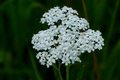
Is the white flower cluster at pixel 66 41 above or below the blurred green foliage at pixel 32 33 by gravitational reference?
below

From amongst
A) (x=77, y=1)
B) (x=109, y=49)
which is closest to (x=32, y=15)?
(x=77, y=1)

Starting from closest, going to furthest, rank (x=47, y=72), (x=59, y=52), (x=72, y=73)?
1. (x=59, y=52)
2. (x=72, y=73)
3. (x=47, y=72)

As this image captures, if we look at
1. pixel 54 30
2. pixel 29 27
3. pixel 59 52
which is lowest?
pixel 59 52

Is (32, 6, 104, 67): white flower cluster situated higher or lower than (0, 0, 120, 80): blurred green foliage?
lower

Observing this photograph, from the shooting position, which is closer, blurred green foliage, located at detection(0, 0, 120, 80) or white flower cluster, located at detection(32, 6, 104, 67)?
white flower cluster, located at detection(32, 6, 104, 67)

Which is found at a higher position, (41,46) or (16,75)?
(16,75)

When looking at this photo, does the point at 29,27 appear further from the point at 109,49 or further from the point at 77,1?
the point at 109,49

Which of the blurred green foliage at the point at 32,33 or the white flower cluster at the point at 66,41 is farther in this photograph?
the blurred green foliage at the point at 32,33

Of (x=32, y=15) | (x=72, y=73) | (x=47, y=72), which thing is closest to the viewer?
(x=72, y=73)
